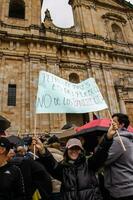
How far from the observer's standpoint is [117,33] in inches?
820

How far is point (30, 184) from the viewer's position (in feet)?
9.05

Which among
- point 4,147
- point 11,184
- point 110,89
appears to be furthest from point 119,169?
point 110,89

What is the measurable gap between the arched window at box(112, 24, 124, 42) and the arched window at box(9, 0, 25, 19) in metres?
8.02

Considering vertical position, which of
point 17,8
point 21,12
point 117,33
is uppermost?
point 17,8

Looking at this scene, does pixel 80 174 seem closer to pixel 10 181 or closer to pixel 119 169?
pixel 119 169

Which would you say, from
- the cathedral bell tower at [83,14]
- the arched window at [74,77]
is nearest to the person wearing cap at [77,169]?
the arched window at [74,77]

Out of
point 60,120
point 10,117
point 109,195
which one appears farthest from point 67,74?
point 109,195

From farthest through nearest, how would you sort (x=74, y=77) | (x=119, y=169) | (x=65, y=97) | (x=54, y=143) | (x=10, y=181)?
(x=74, y=77) → (x=54, y=143) → (x=65, y=97) → (x=119, y=169) → (x=10, y=181)

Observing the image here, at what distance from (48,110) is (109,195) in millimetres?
2108

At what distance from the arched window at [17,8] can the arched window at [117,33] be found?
8.02 metres

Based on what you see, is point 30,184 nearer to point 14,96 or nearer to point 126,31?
point 14,96

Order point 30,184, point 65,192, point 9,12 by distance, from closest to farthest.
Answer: point 30,184 → point 65,192 → point 9,12

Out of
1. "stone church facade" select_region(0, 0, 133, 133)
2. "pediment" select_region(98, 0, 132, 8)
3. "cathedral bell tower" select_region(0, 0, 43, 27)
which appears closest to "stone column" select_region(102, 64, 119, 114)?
"stone church facade" select_region(0, 0, 133, 133)

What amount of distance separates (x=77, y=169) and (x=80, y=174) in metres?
0.08
